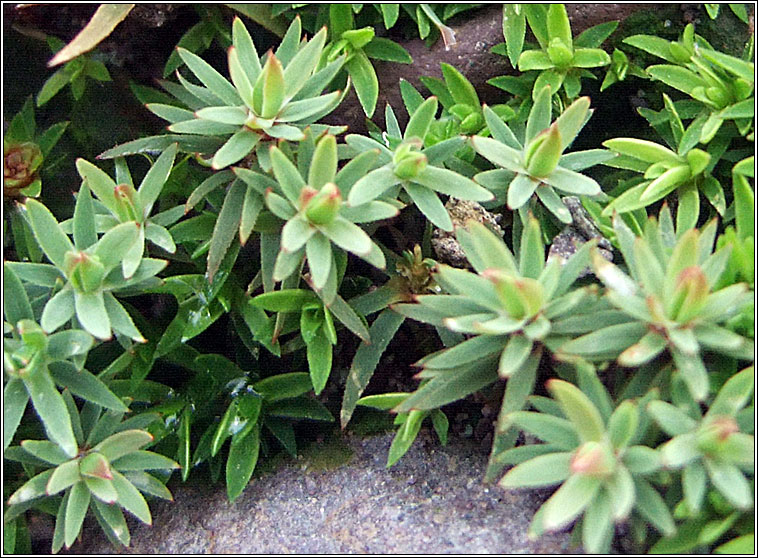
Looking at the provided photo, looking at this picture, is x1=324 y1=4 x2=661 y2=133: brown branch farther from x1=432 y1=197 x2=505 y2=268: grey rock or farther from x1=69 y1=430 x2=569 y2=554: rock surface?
x1=69 y1=430 x2=569 y2=554: rock surface

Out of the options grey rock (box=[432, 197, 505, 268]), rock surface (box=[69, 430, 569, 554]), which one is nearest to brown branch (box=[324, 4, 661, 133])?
grey rock (box=[432, 197, 505, 268])

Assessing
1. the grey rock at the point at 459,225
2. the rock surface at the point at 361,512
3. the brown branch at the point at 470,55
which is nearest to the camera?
the rock surface at the point at 361,512

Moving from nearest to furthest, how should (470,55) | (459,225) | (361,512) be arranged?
(361,512) → (459,225) → (470,55)

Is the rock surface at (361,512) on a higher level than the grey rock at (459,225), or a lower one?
lower

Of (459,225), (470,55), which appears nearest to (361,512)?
(459,225)

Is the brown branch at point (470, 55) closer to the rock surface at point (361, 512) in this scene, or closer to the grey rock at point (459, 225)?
the grey rock at point (459, 225)

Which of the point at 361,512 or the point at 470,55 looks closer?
the point at 361,512

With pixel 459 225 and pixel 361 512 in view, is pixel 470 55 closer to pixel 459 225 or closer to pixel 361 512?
pixel 459 225

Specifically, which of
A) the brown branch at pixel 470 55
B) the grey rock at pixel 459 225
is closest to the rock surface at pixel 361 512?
the grey rock at pixel 459 225

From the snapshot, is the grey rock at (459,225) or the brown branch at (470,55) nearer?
the grey rock at (459,225)
